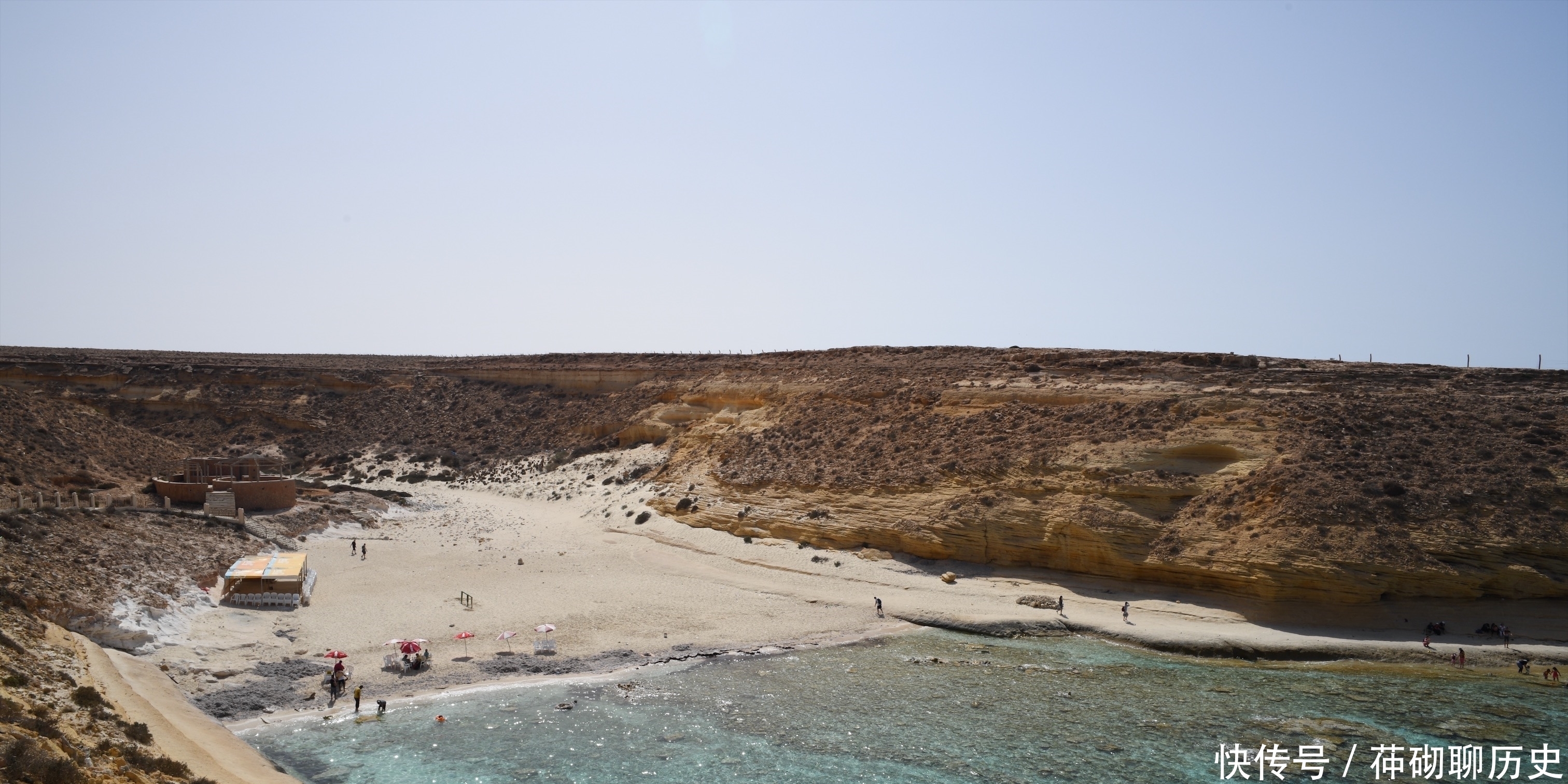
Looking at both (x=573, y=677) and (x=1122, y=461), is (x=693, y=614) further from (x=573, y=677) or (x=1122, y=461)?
(x=1122, y=461)

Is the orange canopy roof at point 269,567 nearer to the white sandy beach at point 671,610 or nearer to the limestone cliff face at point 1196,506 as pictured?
the white sandy beach at point 671,610

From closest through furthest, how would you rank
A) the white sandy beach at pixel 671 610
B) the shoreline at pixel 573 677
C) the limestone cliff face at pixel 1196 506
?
the shoreline at pixel 573 677, the white sandy beach at pixel 671 610, the limestone cliff face at pixel 1196 506

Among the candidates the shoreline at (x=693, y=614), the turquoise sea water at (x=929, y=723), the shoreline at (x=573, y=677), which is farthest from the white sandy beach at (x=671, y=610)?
the turquoise sea water at (x=929, y=723)

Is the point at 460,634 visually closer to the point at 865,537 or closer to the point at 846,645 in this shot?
the point at 846,645

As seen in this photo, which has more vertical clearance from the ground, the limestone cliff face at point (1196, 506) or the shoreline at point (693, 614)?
the limestone cliff face at point (1196, 506)

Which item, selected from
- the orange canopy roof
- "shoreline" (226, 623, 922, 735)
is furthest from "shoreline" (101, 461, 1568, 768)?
the orange canopy roof
